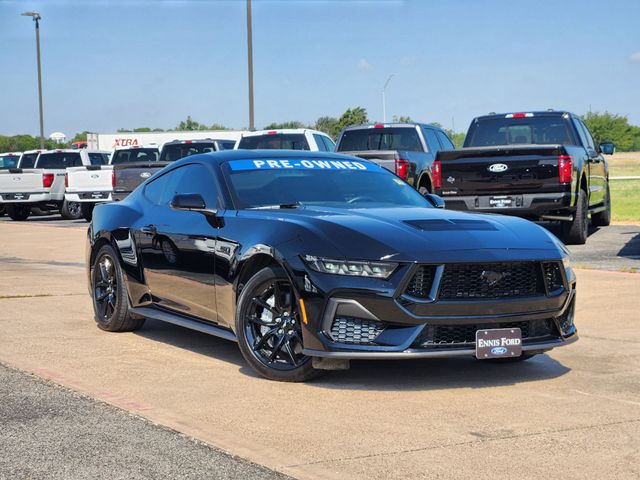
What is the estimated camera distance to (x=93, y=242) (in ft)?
30.2

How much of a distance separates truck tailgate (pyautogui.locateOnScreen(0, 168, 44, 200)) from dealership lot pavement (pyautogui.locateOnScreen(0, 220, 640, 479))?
2102 centimetres

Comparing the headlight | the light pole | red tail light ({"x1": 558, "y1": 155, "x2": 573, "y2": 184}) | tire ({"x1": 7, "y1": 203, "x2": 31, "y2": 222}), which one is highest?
the light pole

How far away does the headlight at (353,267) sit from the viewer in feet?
20.5

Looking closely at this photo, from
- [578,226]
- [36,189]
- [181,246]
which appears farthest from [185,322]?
[36,189]

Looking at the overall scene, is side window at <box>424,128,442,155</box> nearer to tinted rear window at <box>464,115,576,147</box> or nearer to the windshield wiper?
tinted rear window at <box>464,115,576,147</box>

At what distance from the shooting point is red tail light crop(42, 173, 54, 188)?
A: 29.7 meters

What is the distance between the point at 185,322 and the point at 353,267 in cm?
194

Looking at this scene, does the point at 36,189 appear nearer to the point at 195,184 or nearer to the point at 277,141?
the point at 277,141

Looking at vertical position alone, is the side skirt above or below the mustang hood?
below

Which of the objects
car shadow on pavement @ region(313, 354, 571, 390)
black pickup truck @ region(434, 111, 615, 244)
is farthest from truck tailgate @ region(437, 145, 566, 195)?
car shadow on pavement @ region(313, 354, 571, 390)

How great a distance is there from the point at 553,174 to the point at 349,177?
8.07m

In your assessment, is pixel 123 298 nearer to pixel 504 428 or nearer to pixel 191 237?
pixel 191 237

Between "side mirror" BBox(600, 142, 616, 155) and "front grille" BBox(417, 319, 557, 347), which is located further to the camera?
"side mirror" BBox(600, 142, 616, 155)

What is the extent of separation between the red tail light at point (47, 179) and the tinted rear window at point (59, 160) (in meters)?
1.69
